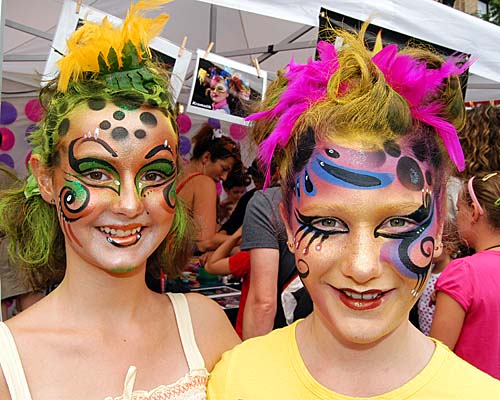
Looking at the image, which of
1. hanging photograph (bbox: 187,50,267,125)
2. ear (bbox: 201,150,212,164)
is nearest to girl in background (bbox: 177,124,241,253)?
ear (bbox: 201,150,212,164)

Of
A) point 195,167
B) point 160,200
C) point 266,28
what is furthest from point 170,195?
point 266,28

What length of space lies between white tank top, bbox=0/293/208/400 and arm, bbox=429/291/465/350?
3.10 ft

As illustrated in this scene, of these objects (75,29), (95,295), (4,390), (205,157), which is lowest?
(205,157)

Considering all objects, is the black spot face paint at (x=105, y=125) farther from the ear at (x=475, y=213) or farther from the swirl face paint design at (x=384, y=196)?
the ear at (x=475, y=213)

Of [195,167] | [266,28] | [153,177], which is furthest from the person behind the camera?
[266,28]

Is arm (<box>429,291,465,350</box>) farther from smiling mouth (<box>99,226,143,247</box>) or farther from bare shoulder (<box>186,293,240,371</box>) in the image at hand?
smiling mouth (<box>99,226,143,247</box>)

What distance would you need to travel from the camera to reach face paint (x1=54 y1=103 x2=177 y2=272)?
1.33 m

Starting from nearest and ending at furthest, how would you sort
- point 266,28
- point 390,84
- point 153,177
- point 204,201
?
1. point 390,84
2. point 153,177
3. point 204,201
4. point 266,28

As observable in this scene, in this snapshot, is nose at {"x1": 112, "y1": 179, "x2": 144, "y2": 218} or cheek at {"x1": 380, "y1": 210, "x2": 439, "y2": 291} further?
nose at {"x1": 112, "y1": 179, "x2": 144, "y2": 218}

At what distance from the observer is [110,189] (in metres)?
1.34

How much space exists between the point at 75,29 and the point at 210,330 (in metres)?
1.12

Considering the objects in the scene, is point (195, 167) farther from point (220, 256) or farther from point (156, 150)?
point (156, 150)

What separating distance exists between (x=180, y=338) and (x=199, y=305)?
136 mm

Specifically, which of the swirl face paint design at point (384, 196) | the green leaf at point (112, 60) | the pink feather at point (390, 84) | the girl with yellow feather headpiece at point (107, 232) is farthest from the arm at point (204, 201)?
the swirl face paint design at point (384, 196)
